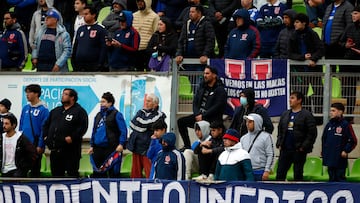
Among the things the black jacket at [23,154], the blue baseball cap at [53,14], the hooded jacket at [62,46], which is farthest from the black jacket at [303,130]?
the blue baseball cap at [53,14]

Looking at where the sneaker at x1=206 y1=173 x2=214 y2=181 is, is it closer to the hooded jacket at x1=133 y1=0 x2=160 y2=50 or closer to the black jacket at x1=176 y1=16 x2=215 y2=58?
the black jacket at x1=176 y1=16 x2=215 y2=58

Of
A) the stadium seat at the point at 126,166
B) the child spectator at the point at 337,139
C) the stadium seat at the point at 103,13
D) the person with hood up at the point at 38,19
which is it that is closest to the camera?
the child spectator at the point at 337,139

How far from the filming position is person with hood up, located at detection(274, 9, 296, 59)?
1989 centimetres

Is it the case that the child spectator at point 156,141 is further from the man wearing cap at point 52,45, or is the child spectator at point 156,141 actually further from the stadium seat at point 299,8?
the stadium seat at point 299,8

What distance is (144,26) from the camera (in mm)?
22656

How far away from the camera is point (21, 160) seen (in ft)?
64.6

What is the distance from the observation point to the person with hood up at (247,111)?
18.7m

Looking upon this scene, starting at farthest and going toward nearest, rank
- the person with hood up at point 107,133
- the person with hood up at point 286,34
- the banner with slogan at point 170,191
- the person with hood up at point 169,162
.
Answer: the person with hood up at point 286,34 → the person with hood up at point 107,133 → the person with hood up at point 169,162 → the banner with slogan at point 170,191

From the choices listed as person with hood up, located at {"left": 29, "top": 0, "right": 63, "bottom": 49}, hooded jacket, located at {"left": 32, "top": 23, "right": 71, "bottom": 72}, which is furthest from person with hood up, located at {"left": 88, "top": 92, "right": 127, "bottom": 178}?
person with hood up, located at {"left": 29, "top": 0, "right": 63, "bottom": 49}

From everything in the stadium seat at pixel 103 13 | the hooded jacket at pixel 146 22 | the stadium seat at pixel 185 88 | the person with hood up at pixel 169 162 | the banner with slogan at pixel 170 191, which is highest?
the stadium seat at pixel 103 13

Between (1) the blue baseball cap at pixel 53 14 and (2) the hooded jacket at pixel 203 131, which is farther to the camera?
(1) the blue baseball cap at pixel 53 14

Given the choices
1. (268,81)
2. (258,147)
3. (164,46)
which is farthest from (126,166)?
(258,147)

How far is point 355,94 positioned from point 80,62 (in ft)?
17.3

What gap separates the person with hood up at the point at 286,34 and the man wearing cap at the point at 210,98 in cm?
122
